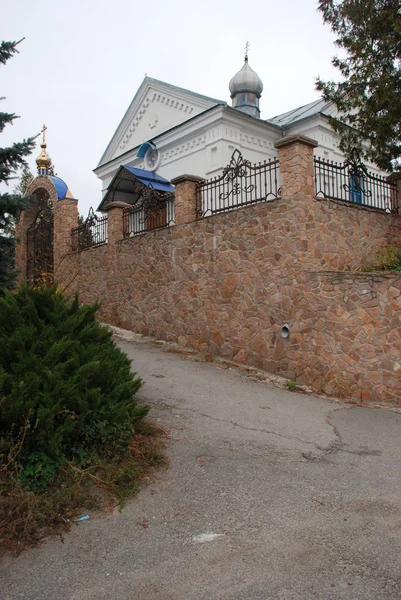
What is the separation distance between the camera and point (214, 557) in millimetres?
3074

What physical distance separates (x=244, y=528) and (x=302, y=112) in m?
17.3

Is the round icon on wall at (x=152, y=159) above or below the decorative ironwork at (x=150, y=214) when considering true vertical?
above

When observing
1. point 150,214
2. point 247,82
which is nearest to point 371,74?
point 150,214

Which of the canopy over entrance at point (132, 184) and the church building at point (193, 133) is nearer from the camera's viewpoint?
the church building at point (193, 133)

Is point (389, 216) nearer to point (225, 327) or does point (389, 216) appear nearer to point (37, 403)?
point (225, 327)

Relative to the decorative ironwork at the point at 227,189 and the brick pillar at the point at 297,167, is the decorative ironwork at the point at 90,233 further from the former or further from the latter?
the brick pillar at the point at 297,167

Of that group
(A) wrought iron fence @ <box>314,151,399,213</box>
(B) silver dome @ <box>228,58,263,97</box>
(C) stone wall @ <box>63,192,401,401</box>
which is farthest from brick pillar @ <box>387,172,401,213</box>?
(B) silver dome @ <box>228,58,263,97</box>

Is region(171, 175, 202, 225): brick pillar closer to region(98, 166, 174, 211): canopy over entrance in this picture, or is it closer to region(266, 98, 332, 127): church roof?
region(98, 166, 174, 211): canopy over entrance

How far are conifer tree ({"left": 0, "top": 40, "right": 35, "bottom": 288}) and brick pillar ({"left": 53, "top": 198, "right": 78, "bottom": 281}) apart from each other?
7.79 meters

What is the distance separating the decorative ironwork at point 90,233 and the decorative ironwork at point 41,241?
60.0 inches

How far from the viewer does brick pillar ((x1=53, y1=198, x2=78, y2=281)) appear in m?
14.7

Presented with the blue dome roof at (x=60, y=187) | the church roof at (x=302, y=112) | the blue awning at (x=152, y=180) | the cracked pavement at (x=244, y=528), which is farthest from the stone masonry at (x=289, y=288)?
the church roof at (x=302, y=112)

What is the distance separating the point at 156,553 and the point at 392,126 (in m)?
8.93

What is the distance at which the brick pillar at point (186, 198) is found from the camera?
10.0m
